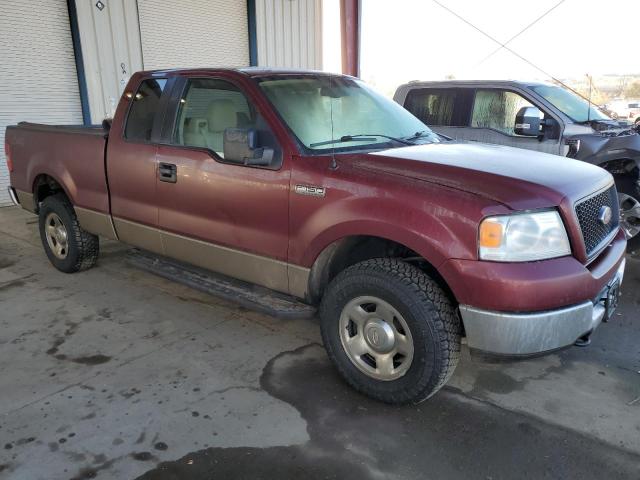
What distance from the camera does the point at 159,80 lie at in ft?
14.1

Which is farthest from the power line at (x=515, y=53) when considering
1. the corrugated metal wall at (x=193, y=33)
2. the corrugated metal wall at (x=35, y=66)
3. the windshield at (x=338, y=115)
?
the corrugated metal wall at (x=35, y=66)

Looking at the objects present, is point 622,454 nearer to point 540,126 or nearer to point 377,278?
point 377,278

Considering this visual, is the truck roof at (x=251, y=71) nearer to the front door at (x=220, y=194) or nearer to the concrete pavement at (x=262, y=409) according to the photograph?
the front door at (x=220, y=194)

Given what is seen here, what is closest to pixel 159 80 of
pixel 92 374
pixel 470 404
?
pixel 92 374

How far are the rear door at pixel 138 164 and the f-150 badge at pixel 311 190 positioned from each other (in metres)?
1.45

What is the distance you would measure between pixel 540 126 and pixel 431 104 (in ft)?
4.95

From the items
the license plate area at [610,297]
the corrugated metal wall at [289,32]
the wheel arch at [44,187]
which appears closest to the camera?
the license plate area at [610,297]

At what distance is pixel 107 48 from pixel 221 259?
7176 millimetres

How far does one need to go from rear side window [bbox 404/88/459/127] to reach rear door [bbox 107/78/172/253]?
12.7ft

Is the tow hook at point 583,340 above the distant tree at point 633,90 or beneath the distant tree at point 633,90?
beneath

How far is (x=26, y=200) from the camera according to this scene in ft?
18.3

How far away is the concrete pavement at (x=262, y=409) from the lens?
262cm

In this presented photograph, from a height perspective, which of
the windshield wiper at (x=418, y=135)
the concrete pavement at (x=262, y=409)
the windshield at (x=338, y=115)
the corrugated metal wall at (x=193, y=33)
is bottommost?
the concrete pavement at (x=262, y=409)

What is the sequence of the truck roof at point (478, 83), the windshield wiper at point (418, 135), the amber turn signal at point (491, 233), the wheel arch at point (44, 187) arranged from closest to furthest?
the amber turn signal at point (491, 233), the windshield wiper at point (418, 135), the wheel arch at point (44, 187), the truck roof at point (478, 83)
